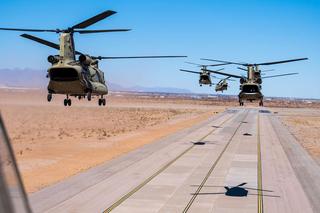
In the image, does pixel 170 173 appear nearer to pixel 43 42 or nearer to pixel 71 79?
pixel 71 79

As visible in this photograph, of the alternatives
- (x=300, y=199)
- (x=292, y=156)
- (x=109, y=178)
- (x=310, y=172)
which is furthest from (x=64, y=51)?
(x=292, y=156)

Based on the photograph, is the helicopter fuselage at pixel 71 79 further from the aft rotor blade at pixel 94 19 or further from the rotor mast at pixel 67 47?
the aft rotor blade at pixel 94 19

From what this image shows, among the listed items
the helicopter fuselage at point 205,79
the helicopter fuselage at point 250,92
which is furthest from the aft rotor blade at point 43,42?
the helicopter fuselage at point 205,79

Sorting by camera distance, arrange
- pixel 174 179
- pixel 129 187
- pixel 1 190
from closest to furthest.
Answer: pixel 1 190
pixel 129 187
pixel 174 179

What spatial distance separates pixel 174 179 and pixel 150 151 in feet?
43.6

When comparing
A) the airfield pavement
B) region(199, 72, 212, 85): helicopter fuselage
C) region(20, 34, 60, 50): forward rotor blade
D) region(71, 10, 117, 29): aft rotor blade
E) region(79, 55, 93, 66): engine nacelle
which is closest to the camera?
region(71, 10, 117, 29): aft rotor blade

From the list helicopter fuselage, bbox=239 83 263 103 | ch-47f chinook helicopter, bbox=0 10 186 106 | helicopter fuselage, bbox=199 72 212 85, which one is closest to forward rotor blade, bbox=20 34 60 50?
ch-47f chinook helicopter, bbox=0 10 186 106

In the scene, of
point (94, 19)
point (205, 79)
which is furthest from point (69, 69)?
point (205, 79)

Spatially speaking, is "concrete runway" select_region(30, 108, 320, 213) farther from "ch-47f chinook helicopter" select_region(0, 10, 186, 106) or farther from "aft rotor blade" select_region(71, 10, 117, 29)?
"aft rotor blade" select_region(71, 10, 117, 29)

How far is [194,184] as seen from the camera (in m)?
24.5

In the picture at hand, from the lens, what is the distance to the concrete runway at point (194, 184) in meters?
19.4

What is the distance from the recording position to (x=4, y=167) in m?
1.91

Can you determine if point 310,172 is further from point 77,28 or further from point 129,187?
point 77,28

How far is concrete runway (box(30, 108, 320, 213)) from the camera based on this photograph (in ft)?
63.6
